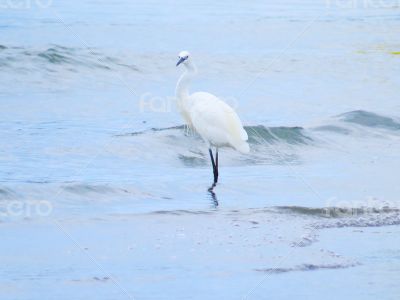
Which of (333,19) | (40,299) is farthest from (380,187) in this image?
(333,19)

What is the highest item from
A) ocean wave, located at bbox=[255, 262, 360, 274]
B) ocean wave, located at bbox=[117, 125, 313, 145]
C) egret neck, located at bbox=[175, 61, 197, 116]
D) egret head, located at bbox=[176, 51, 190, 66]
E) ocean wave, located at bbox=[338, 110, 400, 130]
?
egret head, located at bbox=[176, 51, 190, 66]

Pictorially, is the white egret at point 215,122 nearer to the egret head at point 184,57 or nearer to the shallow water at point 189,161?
the egret head at point 184,57

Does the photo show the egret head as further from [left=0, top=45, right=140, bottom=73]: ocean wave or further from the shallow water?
[left=0, top=45, right=140, bottom=73]: ocean wave

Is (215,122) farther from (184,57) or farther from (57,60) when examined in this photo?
(57,60)

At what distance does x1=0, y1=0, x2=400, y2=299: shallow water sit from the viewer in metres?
6.81

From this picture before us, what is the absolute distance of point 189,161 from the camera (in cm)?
1212

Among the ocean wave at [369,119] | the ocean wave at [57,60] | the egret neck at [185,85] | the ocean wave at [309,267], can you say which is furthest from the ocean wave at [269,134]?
the ocean wave at [309,267]

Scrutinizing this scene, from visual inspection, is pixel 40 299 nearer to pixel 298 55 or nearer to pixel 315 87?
pixel 315 87

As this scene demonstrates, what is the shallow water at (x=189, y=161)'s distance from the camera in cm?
681

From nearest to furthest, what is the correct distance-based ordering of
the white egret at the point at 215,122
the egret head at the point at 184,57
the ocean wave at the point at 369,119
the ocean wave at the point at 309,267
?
the ocean wave at the point at 309,267 < the white egret at the point at 215,122 < the egret head at the point at 184,57 < the ocean wave at the point at 369,119

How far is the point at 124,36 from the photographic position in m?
23.8

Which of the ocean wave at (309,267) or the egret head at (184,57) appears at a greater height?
the egret head at (184,57)

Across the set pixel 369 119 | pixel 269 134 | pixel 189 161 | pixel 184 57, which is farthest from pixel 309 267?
pixel 369 119

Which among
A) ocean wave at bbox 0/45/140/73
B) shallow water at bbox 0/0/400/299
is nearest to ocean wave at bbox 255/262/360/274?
shallow water at bbox 0/0/400/299
